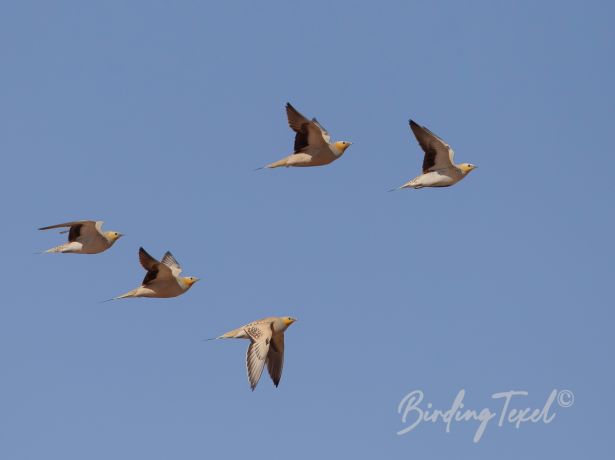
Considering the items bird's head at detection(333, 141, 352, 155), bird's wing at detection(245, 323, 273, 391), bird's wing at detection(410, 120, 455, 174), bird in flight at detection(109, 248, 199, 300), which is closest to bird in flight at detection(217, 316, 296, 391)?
bird's wing at detection(245, 323, 273, 391)

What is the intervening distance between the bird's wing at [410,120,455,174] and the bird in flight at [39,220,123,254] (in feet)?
23.3

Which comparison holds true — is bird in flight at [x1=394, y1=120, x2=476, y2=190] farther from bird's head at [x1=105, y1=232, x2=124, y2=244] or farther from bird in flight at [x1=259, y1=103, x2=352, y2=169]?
bird's head at [x1=105, y1=232, x2=124, y2=244]

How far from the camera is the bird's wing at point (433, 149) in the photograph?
33.9 meters

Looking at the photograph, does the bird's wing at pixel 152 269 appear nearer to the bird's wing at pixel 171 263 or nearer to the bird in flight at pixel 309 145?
the bird's wing at pixel 171 263

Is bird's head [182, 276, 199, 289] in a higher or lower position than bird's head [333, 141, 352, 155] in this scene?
lower

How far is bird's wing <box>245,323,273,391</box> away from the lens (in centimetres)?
2961

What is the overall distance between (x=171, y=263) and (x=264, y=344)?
3.77 metres

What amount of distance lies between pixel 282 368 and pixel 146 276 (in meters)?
3.49

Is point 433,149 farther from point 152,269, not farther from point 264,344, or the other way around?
point 152,269

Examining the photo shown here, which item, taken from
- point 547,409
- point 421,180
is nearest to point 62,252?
point 421,180

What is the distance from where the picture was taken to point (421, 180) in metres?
34.2

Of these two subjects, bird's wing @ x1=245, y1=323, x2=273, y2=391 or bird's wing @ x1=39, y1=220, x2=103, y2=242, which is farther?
bird's wing @ x1=39, y1=220, x2=103, y2=242

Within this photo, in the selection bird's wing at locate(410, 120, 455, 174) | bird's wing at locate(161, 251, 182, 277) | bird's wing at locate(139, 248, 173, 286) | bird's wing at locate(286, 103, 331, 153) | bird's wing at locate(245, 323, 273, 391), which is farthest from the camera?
bird's wing at locate(410, 120, 455, 174)

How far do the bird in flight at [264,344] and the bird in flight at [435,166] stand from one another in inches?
187
